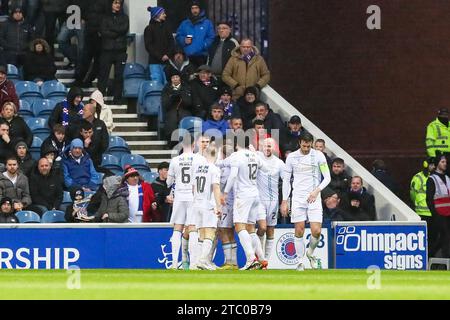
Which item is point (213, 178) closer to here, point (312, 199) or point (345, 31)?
point (312, 199)

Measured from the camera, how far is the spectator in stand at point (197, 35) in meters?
32.9

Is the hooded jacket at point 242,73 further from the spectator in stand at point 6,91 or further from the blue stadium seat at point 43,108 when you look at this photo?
the spectator in stand at point 6,91

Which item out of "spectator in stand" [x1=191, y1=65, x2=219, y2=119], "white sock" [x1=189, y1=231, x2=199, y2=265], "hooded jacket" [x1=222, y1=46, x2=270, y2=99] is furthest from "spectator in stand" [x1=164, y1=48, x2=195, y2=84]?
"white sock" [x1=189, y1=231, x2=199, y2=265]

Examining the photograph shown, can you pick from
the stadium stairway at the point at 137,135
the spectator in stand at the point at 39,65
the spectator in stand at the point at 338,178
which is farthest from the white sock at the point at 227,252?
the spectator in stand at the point at 39,65

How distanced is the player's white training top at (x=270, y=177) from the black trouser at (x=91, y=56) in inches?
223

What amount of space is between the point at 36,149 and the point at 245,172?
4.44 metres

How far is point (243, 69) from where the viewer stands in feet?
106

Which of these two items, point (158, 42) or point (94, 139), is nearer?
point (94, 139)

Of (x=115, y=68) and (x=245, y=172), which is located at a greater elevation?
(x=115, y=68)

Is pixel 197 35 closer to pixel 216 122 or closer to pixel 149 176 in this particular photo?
pixel 216 122

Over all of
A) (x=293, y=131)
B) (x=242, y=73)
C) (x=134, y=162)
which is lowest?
(x=134, y=162)

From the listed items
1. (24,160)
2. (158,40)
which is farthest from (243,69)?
(24,160)

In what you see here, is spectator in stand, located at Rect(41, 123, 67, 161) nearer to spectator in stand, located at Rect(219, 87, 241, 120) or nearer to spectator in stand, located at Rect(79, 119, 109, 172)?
spectator in stand, located at Rect(79, 119, 109, 172)

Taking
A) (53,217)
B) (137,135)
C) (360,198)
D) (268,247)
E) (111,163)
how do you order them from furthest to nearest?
1. (137,135)
2. (111,163)
3. (360,198)
4. (53,217)
5. (268,247)
